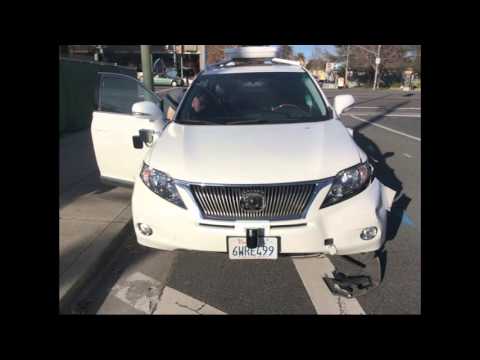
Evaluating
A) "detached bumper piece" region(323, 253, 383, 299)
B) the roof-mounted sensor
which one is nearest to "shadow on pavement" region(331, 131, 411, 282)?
"detached bumper piece" region(323, 253, 383, 299)

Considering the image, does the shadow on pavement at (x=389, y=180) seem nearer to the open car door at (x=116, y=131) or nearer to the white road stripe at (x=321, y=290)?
the white road stripe at (x=321, y=290)

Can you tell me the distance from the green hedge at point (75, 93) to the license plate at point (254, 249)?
24.3 feet

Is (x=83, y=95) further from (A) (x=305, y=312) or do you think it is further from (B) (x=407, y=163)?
(A) (x=305, y=312)

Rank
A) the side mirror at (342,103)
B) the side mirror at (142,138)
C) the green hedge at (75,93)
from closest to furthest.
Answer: the side mirror at (142,138) < the side mirror at (342,103) < the green hedge at (75,93)

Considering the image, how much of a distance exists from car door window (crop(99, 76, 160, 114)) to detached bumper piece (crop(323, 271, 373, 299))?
9.46 ft

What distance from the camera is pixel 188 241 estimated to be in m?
2.65

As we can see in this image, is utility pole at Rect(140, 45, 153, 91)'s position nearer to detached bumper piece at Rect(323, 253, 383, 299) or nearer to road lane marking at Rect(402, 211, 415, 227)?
road lane marking at Rect(402, 211, 415, 227)

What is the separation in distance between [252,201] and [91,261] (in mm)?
1632

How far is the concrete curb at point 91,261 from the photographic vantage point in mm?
2830

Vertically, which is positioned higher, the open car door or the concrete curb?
the open car door

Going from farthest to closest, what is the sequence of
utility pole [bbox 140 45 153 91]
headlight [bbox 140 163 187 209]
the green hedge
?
the green hedge, utility pole [bbox 140 45 153 91], headlight [bbox 140 163 187 209]

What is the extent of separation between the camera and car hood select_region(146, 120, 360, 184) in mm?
2623

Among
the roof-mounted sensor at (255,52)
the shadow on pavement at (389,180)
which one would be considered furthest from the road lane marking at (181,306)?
the roof-mounted sensor at (255,52)

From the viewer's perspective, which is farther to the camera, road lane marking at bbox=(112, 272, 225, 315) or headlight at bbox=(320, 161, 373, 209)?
road lane marking at bbox=(112, 272, 225, 315)
